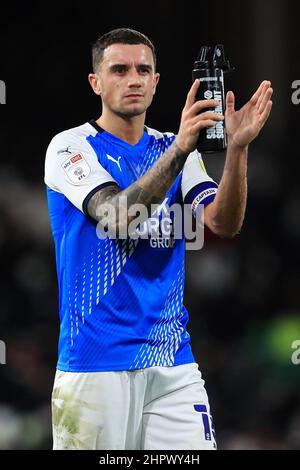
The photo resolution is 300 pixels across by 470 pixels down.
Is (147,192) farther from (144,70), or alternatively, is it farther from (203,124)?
(144,70)

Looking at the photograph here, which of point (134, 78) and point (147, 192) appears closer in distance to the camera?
point (147, 192)

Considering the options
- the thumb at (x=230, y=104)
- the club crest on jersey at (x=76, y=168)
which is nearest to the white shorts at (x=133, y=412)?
the club crest on jersey at (x=76, y=168)

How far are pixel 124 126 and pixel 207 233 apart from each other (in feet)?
9.00

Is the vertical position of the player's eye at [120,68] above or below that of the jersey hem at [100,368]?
above

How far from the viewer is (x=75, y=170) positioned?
11.6 ft

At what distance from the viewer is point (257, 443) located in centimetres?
592

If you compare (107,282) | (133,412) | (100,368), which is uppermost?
(107,282)

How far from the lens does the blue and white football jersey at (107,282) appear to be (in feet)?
11.3

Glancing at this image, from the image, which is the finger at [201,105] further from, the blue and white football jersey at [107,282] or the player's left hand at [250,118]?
the blue and white football jersey at [107,282]

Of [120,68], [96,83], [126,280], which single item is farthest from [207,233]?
[126,280]

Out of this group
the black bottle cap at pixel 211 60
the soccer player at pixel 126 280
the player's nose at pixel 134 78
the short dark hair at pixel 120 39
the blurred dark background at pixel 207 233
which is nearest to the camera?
the black bottle cap at pixel 211 60

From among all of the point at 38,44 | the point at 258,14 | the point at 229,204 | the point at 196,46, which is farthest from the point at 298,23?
the point at 229,204

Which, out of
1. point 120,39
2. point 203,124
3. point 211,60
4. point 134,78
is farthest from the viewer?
point 120,39

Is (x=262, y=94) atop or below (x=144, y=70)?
below
